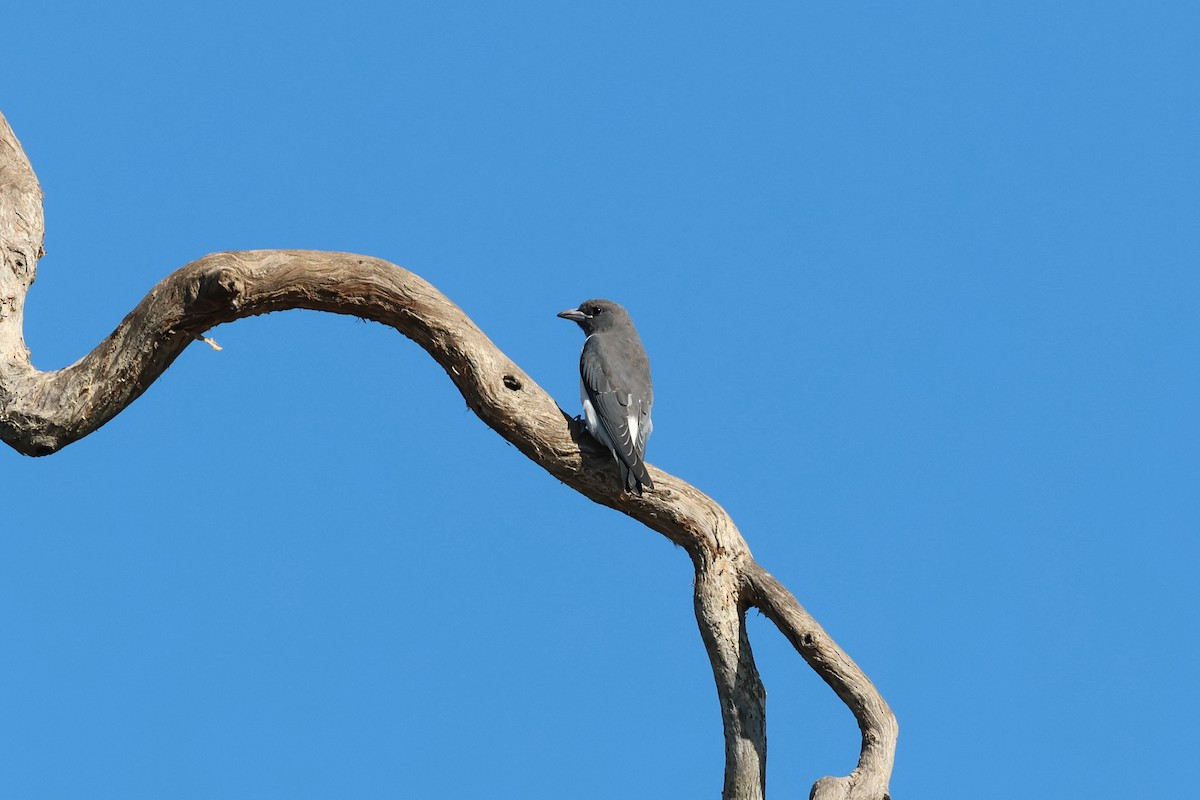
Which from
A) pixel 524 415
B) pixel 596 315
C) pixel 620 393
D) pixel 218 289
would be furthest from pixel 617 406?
pixel 218 289

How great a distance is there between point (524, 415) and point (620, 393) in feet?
1.81

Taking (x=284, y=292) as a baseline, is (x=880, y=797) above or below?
below

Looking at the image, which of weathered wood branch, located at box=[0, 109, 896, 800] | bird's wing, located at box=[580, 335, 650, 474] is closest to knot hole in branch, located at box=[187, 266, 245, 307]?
weathered wood branch, located at box=[0, 109, 896, 800]

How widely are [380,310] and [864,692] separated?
11.2 ft

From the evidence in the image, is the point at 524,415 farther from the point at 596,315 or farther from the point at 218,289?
the point at 218,289

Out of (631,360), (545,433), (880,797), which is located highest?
(631,360)

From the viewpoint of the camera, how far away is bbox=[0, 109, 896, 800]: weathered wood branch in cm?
691

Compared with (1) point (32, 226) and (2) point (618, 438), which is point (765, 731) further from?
(1) point (32, 226)

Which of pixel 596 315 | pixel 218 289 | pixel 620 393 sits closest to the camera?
pixel 218 289

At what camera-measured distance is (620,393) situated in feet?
Result: 22.9

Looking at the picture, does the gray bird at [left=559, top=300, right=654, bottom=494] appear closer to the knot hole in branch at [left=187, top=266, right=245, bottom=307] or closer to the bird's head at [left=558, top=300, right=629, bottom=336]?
the bird's head at [left=558, top=300, right=629, bottom=336]

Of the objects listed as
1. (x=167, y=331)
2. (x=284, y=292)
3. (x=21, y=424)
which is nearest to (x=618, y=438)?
(x=284, y=292)

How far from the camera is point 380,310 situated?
7102mm

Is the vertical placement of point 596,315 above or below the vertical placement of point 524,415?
above
